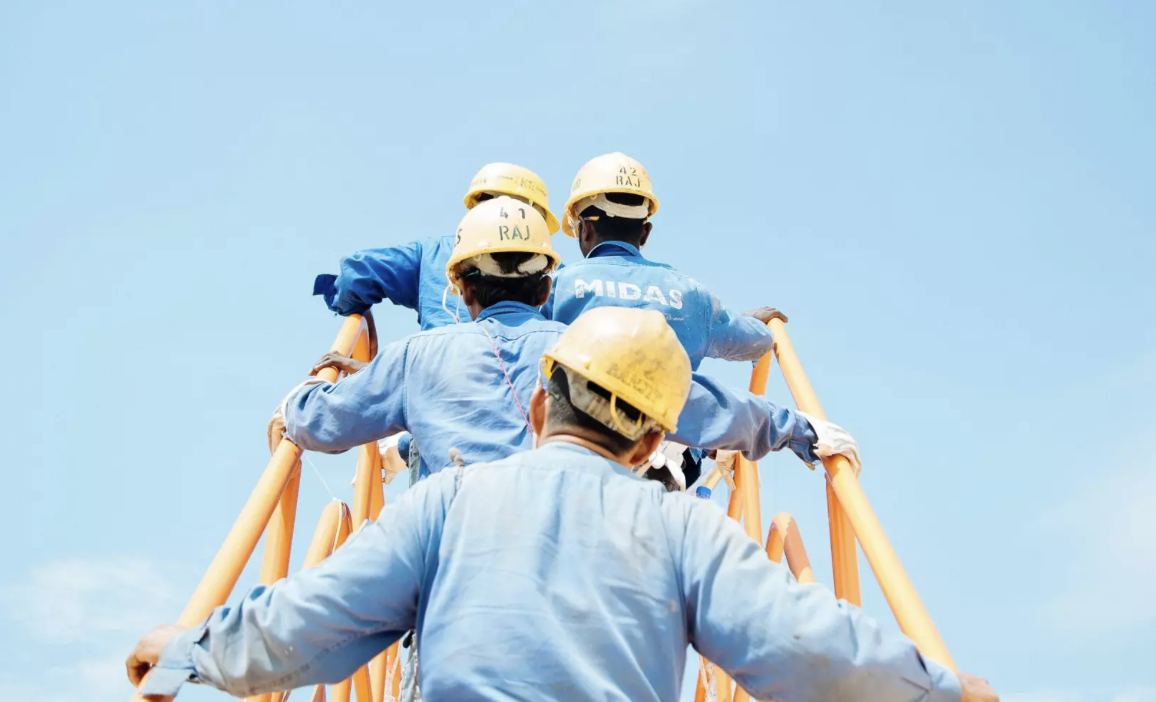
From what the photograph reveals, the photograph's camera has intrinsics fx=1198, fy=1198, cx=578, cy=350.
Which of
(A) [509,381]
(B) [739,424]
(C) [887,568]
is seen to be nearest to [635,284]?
(B) [739,424]

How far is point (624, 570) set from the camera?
248 centimetres

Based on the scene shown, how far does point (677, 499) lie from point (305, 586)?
818 millimetres

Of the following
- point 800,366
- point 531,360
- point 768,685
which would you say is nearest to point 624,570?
point 768,685

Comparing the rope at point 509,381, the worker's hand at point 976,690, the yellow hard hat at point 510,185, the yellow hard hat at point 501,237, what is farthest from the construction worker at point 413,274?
the worker's hand at point 976,690

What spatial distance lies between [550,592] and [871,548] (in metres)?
1.80

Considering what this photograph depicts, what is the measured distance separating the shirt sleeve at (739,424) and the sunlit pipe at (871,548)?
191 mm

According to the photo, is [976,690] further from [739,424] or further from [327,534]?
[327,534]

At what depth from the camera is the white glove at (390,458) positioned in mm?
6227

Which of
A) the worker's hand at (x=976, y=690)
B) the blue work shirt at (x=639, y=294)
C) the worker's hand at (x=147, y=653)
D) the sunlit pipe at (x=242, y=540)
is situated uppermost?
the blue work shirt at (x=639, y=294)

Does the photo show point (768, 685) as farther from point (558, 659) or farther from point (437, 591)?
point (437, 591)

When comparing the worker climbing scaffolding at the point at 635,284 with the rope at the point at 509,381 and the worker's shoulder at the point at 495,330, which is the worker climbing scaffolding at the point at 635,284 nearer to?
the worker's shoulder at the point at 495,330

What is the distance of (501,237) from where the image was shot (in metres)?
4.48

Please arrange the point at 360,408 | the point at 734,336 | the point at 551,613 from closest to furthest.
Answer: the point at 551,613
the point at 360,408
the point at 734,336

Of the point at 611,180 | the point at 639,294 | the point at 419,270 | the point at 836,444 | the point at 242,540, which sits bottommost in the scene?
the point at 242,540
